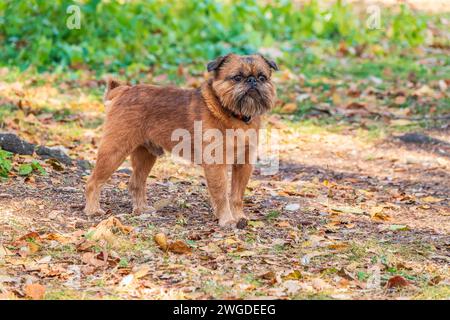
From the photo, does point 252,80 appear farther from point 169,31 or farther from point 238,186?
point 169,31

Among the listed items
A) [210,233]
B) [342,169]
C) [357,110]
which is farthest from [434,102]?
[210,233]

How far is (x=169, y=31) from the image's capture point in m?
13.4

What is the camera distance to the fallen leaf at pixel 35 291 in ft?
15.7

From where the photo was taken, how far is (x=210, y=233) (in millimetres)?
6230

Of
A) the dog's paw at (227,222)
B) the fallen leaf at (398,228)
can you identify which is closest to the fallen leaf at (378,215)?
the fallen leaf at (398,228)

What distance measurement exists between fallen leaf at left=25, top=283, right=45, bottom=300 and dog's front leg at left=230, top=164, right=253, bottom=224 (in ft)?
6.76

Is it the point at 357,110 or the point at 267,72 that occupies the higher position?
→ the point at 267,72

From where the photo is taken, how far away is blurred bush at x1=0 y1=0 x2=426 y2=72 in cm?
1230

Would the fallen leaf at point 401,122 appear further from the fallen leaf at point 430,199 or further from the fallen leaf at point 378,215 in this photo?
the fallen leaf at point 378,215

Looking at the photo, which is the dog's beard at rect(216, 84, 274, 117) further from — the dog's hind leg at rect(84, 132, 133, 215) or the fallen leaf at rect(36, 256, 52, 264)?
the fallen leaf at rect(36, 256, 52, 264)

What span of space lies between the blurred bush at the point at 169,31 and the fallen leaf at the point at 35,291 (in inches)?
296

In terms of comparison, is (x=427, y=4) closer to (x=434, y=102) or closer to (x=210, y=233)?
(x=434, y=102)

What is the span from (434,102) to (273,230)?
5205 millimetres
